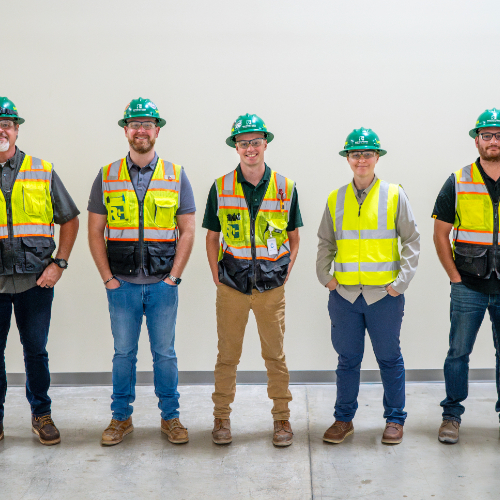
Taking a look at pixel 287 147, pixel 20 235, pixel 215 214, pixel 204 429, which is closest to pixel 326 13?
pixel 287 147

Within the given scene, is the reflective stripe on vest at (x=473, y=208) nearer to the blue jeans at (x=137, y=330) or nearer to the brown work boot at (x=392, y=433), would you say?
the brown work boot at (x=392, y=433)

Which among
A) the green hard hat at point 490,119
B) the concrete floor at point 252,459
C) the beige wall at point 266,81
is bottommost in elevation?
the concrete floor at point 252,459

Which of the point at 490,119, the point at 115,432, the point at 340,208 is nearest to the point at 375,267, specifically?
the point at 340,208

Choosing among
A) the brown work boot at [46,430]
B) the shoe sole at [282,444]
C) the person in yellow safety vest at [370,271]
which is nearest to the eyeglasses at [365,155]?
the person in yellow safety vest at [370,271]

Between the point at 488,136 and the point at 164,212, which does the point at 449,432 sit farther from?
the point at 164,212

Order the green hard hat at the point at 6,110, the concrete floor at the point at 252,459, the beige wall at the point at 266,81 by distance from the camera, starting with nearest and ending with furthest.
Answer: the concrete floor at the point at 252,459
the green hard hat at the point at 6,110
the beige wall at the point at 266,81

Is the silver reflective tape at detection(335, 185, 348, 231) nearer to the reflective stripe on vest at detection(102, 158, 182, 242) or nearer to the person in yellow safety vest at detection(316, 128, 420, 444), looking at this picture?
the person in yellow safety vest at detection(316, 128, 420, 444)

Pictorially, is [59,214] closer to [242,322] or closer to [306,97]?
[242,322]

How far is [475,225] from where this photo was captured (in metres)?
3.03

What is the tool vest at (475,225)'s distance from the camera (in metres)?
2.98

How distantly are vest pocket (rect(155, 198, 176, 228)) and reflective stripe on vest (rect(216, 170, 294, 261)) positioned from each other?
0.87ft

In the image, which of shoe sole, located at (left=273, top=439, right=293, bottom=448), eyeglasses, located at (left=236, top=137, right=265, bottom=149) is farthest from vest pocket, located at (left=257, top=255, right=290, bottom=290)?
shoe sole, located at (left=273, top=439, right=293, bottom=448)

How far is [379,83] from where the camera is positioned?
13.0 feet

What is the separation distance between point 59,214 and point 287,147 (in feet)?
5.70
